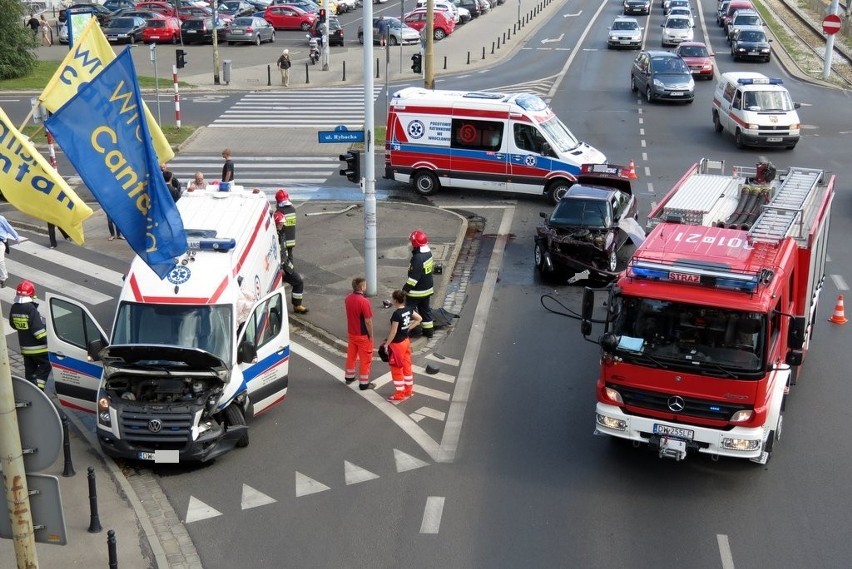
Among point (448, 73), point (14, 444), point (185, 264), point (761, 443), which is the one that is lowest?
point (448, 73)

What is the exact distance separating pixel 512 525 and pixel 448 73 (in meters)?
37.1

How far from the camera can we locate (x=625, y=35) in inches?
2061

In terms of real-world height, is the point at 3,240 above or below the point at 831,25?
below

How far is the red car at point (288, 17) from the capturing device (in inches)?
2322

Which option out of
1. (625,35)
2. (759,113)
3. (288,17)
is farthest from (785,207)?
(288,17)

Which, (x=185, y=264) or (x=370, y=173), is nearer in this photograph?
(x=185, y=264)

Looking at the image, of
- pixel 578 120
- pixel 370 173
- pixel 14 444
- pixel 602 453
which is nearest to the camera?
pixel 14 444

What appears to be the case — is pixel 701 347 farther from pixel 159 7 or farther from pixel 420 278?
pixel 159 7

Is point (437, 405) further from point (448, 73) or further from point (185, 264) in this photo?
point (448, 73)

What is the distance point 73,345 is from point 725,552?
7.79 meters

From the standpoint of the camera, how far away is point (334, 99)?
40.0m

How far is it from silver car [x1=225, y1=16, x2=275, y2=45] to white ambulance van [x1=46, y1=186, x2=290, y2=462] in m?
40.3

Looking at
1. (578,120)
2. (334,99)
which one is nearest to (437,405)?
(578,120)

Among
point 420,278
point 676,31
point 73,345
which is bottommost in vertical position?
point 676,31
